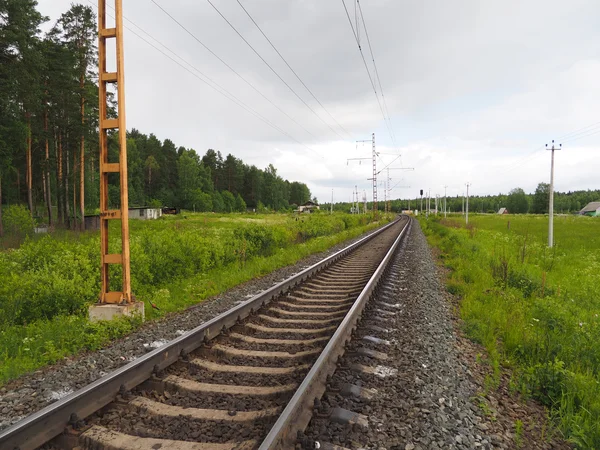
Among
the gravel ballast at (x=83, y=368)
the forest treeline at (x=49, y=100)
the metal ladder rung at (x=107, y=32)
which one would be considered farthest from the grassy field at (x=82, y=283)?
the forest treeline at (x=49, y=100)

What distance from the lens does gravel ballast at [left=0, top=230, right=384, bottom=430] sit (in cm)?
320

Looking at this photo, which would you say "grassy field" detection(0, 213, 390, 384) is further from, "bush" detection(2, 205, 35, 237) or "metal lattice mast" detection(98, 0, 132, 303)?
"bush" detection(2, 205, 35, 237)

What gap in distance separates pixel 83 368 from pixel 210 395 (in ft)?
5.72

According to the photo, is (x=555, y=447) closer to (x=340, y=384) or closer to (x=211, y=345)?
(x=340, y=384)

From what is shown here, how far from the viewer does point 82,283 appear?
6.66 metres

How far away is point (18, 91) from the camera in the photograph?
2275 cm

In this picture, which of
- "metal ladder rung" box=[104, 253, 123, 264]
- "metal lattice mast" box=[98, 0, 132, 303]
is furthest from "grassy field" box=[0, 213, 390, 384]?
"metal ladder rung" box=[104, 253, 123, 264]

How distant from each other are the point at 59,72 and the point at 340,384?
108 feet

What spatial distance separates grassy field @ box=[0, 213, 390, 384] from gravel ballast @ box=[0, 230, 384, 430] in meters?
0.25

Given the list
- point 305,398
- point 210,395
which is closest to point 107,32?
point 210,395

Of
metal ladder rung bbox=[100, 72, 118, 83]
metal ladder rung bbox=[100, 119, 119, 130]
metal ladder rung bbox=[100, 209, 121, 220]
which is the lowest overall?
metal ladder rung bbox=[100, 209, 121, 220]

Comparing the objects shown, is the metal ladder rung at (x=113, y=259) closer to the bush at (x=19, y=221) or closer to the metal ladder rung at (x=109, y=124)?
the metal ladder rung at (x=109, y=124)

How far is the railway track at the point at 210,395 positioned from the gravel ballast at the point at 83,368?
600 mm

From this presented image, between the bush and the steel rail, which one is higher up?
the bush
